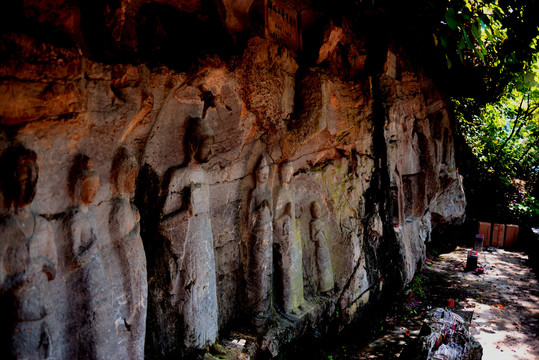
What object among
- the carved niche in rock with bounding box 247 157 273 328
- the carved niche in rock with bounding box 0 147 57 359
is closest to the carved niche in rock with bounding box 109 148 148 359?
the carved niche in rock with bounding box 0 147 57 359

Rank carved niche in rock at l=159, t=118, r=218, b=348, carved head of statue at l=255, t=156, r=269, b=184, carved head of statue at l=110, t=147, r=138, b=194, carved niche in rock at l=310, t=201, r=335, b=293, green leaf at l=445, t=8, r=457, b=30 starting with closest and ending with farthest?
green leaf at l=445, t=8, r=457, b=30, carved head of statue at l=110, t=147, r=138, b=194, carved niche in rock at l=159, t=118, r=218, b=348, carved head of statue at l=255, t=156, r=269, b=184, carved niche in rock at l=310, t=201, r=335, b=293

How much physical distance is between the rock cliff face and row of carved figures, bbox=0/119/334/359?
15 mm

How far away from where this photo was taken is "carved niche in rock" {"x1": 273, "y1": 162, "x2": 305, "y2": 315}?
493 cm

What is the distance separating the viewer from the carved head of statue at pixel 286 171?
501 centimetres

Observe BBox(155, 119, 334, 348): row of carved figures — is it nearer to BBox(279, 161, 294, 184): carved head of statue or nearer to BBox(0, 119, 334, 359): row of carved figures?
BBox(0, 119, 334, 359): row of carved figures

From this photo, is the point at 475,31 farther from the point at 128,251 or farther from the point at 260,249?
the point at 128,251

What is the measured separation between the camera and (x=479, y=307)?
7.23 m

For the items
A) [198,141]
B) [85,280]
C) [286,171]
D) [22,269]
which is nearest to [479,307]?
[286,171]

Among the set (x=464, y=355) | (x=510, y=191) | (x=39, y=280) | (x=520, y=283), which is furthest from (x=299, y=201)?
(x=510, y=191)

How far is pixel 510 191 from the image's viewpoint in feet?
41.4

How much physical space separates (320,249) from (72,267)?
11.2 feet

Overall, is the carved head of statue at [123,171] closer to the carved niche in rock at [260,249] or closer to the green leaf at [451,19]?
the carved niche in rock at [260,249]

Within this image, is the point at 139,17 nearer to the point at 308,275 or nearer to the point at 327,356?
the point at 308,275

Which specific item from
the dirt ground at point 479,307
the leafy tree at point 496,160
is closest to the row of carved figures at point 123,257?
the dirt ground at point 479,307
